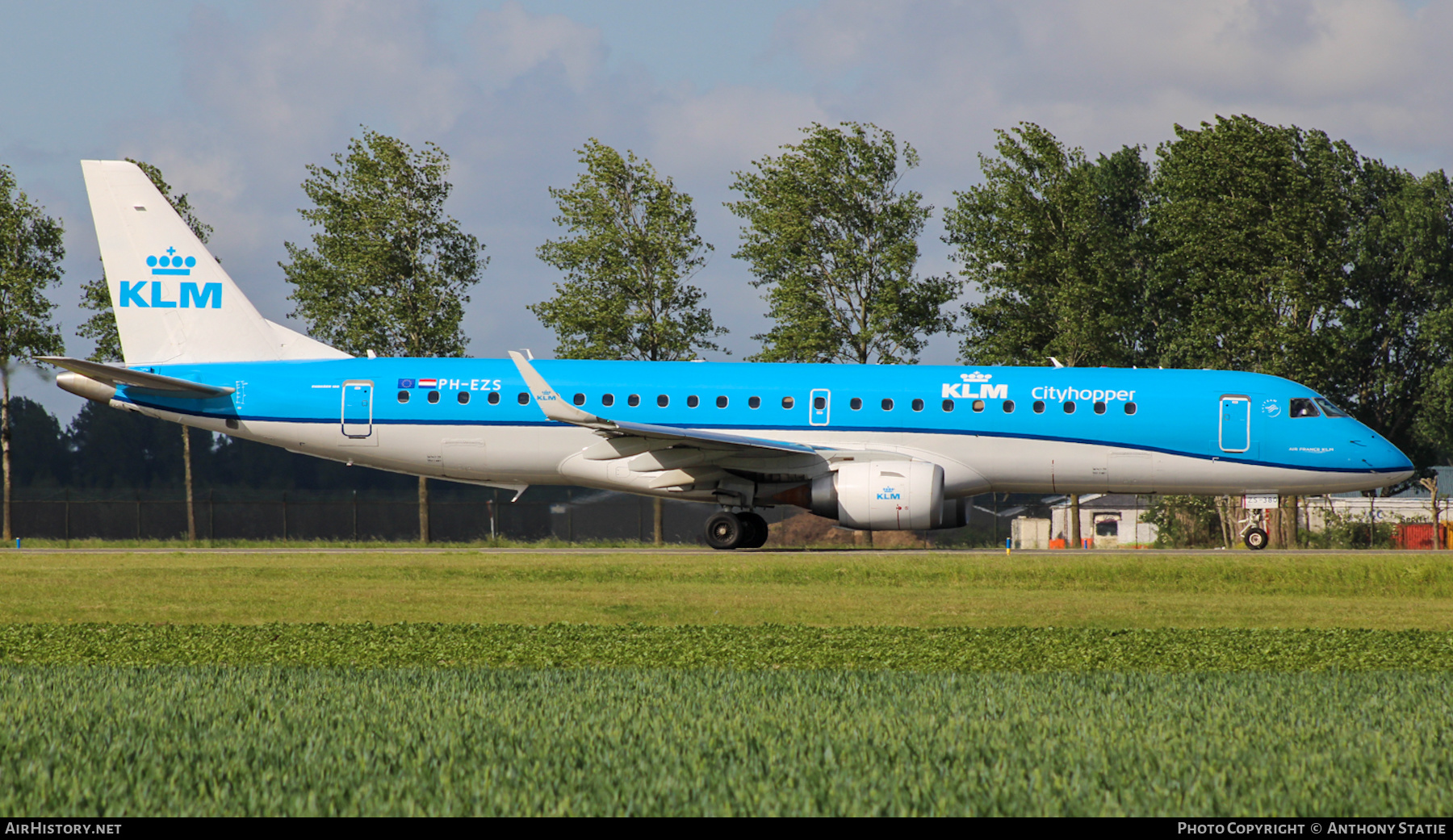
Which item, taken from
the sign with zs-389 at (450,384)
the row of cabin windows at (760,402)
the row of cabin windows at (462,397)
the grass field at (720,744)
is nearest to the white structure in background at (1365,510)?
the row of cabin windows at (760,402)

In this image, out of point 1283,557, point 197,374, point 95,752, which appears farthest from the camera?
point 197,374

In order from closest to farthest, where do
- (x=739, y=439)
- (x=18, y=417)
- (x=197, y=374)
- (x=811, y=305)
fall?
(x=739, y=439) → (x=197, y=374) → (x=811, y=305) → (x=18, y=417)

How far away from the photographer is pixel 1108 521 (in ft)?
197

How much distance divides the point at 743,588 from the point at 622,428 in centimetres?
576

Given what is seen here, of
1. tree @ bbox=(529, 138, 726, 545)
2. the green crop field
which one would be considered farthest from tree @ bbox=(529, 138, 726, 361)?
the green crop field

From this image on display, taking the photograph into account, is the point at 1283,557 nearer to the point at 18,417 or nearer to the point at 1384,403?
the point at 1384,403

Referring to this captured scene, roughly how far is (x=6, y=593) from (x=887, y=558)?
1139cm

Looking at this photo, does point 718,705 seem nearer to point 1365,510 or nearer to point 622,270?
point 622,270

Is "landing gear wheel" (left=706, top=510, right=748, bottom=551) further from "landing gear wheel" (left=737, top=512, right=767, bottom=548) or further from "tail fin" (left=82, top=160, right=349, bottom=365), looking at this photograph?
"tail fin" (left=82, top=160, right=349, bottom=365)

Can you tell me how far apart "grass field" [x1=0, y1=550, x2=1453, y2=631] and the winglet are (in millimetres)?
2158

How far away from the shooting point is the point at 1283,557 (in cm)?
1856

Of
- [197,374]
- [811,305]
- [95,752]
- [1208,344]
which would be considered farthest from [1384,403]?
[95,752]

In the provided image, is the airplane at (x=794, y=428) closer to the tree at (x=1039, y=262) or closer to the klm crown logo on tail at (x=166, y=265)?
the klm crown logo on tail at (x=166, y=265)

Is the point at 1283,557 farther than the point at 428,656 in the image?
Yes
